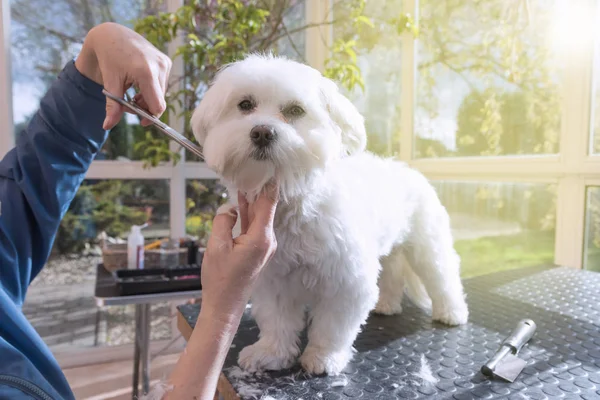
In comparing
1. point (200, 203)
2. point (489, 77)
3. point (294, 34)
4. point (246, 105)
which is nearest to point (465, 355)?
point (246, 105)

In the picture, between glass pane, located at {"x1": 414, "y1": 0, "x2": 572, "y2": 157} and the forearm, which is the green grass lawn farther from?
the forearm

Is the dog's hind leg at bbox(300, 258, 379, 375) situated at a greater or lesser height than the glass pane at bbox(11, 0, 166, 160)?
lesser

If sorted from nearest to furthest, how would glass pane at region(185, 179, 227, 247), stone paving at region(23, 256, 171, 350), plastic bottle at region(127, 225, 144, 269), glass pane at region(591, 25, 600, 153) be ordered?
glass pane at region(591, 25, 600, 153) < plastic bottle at region(127, 225, 144, 269) < stone paving at region(23, 256, 171, 350) < glass pane at region(185, 179, 227, 247)

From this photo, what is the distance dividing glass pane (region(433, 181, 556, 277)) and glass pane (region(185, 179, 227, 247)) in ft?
4.57

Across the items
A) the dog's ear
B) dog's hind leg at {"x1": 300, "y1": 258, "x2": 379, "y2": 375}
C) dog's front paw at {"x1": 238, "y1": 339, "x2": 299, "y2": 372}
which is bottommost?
dog's front paw at {"x1": 238, "y1": 339, "x2": 299, "y2": 372}

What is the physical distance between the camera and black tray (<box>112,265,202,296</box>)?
168cm

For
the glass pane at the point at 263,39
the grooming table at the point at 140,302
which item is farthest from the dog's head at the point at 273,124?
the glass pane at the point at 263,39

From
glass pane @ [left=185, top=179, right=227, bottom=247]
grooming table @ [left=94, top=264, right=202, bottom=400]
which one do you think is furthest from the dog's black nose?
glass pane @ [left=185, top=179, right=227, bottom=247]

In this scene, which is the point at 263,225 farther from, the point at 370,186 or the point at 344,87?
the point at 344,87

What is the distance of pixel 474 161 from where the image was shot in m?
1.98

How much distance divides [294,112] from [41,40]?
7.45 ft

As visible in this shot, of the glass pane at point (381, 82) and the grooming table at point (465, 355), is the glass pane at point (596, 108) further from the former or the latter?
the glass pane at point (381, 82)

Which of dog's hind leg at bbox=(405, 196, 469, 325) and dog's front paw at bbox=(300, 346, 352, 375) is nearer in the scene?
dog's front paw at bbox=(300, 346, 352, 375)

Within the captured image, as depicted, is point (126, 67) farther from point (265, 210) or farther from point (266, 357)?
point (266, 357)
